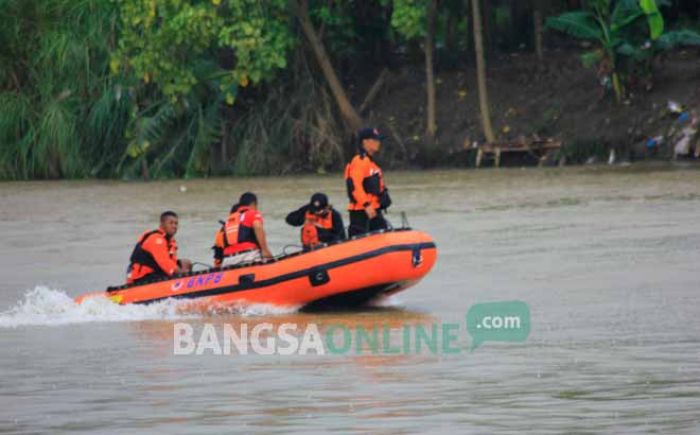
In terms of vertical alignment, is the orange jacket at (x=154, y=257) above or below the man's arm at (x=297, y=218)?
below

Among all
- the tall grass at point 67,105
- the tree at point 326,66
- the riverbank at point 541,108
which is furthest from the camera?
the tall grass at point 67,105

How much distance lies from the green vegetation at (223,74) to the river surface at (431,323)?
672 cm

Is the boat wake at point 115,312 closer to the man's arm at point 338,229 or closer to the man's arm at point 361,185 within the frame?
the man's arm at point 338,229

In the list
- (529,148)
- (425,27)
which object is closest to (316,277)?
(529,148)

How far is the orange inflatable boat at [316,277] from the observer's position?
1678cm

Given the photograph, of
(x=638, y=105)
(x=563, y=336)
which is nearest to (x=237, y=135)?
(x=638, y=105)

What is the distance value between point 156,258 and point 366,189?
1.95 metres

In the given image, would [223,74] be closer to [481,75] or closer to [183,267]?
[481,75]

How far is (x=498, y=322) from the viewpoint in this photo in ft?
51.5

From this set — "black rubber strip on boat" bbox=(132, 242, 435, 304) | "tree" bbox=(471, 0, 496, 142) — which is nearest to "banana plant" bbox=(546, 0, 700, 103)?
"tree" bbox=(471, 0, 496, 142)

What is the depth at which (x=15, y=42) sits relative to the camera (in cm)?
4031

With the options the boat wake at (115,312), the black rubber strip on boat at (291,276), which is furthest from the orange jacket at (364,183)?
the boat wake at (115,312)

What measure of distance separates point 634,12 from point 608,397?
78.6ft
